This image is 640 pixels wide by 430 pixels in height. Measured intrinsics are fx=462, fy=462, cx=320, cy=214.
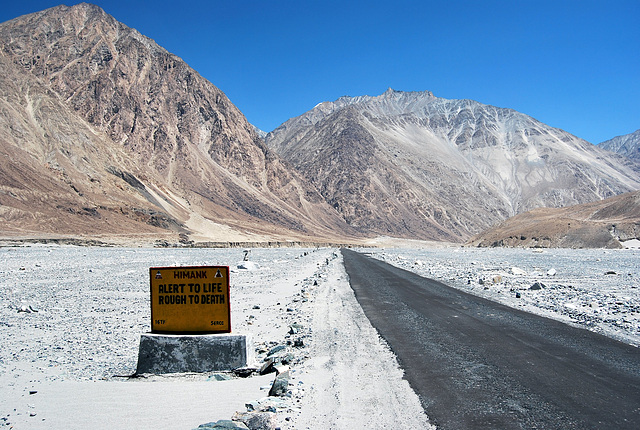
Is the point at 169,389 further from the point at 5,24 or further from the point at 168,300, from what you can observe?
the point at 5,24

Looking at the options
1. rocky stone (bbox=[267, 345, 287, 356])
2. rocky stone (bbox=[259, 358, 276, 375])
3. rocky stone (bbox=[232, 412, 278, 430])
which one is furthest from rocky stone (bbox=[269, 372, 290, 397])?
rocky stone (bbox=[267, 345, 287, 356])

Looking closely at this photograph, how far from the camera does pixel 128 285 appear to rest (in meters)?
19.7

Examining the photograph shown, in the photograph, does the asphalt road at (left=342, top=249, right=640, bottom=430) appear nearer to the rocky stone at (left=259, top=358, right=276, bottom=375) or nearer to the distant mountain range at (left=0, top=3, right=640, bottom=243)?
the rocky stone at (left=259, top=358, right=276, bottom=375)

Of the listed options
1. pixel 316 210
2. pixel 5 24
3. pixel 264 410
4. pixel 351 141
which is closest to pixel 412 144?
pixel 351 141

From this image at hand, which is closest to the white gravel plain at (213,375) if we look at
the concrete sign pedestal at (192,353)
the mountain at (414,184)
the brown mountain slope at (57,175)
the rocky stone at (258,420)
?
the rocky stone at (258,420)

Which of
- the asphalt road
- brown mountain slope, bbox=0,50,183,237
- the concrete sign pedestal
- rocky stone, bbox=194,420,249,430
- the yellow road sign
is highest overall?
brown mountain slope, bbox=0,50,183,237

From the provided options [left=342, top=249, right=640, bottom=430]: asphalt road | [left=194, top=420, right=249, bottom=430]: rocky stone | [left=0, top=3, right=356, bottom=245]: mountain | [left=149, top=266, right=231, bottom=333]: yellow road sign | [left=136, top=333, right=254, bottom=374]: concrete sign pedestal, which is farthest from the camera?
[left=0, top=3, right=356, bottom=245]: mountain

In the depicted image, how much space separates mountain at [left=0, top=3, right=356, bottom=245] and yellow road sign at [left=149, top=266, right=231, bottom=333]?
6140 cm

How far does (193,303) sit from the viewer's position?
7.56 m

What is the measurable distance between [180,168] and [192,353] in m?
107

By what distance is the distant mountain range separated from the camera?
73.7 meters

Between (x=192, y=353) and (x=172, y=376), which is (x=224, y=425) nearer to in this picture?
(x=172, y=376)

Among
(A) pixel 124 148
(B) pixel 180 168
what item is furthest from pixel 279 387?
(B) pixel 180 168

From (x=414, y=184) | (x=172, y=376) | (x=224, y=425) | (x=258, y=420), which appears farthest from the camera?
(x=414, y=184)
